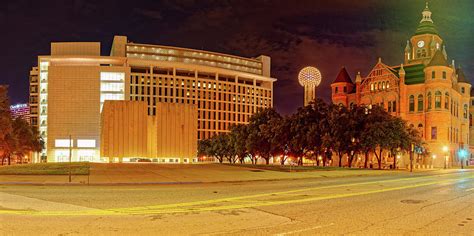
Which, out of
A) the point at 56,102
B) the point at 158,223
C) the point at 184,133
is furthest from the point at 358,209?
the point at 56,102

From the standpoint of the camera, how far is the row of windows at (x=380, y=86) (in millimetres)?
110688

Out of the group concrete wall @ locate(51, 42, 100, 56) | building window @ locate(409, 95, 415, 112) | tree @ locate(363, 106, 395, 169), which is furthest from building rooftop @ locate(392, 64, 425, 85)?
concrete wall @ locate(51, 42, 100, 56)

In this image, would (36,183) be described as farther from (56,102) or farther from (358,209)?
(56,102)

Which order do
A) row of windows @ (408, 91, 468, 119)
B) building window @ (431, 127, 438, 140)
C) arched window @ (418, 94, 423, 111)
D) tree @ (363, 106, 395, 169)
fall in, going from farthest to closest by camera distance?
arched window @ (418, 94, 423, 111) < row of windows @ (408, 91, 468, 119) < building window @ (431, 127, 438, 140) < tree @ (363, 106, 395, 169)

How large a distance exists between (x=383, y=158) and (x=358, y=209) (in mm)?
85804

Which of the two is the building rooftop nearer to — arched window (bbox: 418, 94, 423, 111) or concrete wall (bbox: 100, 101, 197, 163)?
arched window (bbox: 418, 94, 423, 111)

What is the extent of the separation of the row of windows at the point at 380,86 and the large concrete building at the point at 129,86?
64788mm

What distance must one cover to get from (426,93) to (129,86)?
89181 millimetres

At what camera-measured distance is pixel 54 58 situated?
14338 centimetres

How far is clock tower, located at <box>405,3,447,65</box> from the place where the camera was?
395 feet

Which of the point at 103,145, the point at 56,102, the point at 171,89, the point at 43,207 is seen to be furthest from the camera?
the point at 171,89

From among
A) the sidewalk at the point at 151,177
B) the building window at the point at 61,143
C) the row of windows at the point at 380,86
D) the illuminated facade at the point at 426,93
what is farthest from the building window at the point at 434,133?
the building window at the point at 61,143

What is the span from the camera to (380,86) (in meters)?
112

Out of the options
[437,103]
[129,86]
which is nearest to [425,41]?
[437,103]
